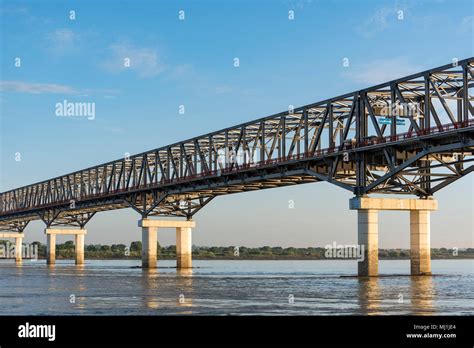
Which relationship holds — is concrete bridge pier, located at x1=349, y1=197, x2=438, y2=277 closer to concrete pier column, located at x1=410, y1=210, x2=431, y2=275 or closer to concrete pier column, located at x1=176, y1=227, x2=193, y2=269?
concrete pier column, located at x1=410, y1=210, x2=431, y2=275

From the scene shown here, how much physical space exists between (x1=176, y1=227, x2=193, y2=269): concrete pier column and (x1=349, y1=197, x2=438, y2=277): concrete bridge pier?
47428 millimetres

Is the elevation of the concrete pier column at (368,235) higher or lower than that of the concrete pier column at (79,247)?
higher

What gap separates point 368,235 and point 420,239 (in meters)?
8.16

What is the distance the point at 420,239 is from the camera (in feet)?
259

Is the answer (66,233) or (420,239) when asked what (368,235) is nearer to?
(420,239)

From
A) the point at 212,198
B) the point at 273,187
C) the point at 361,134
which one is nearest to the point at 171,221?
the point at 212,198

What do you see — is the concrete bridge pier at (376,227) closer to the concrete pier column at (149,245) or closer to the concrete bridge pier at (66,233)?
the concrete pier column at (149,245)

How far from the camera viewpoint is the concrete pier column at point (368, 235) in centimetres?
7356

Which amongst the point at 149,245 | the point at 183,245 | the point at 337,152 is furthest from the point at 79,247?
the point at 337,152

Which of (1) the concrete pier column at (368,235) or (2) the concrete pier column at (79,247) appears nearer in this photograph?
(1) the concrete pier column at (368,235)

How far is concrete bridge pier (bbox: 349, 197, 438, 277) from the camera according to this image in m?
73.6

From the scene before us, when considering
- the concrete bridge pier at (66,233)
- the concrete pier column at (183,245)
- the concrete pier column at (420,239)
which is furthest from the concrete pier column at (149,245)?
the concrete pier column at (420,239)

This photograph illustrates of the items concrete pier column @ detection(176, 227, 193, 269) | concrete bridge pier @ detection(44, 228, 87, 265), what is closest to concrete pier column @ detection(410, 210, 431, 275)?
concrete pier column @ detection(176, 227, 193, 269)
